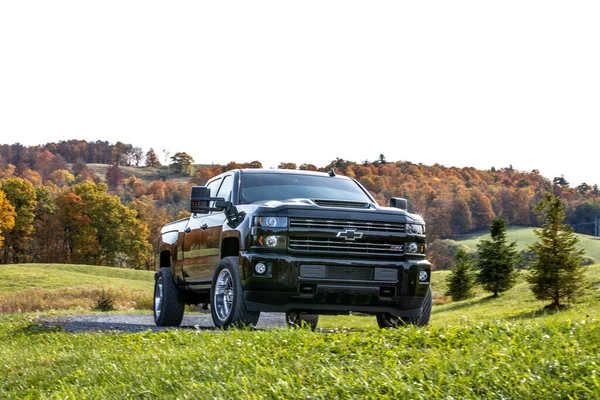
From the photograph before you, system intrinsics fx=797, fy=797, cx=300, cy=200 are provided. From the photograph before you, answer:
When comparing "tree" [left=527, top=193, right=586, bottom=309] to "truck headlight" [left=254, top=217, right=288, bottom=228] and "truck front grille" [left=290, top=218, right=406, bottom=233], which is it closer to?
"truck front grille" [left=290, top=218, right=406, bottom=233]

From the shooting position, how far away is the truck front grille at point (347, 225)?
9.55 metres

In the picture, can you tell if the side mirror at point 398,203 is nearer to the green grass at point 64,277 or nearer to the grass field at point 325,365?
the grass field at point 325,365

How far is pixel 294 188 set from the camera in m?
11.1

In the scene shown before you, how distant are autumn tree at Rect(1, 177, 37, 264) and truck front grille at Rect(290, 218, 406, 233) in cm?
8063

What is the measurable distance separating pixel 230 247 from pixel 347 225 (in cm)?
178

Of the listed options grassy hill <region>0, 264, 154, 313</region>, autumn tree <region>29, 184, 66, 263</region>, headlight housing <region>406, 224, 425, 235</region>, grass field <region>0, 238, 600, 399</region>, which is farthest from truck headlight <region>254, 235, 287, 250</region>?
autumn tree <region>29, 184, 66, 263</region>

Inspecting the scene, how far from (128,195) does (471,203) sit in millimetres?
70514

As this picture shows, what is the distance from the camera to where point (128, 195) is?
16750 cm

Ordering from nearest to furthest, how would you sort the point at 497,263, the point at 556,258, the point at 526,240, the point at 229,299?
the point at 229,299 → the point at 556,258 → the point at 497,263 → the point at 526,240

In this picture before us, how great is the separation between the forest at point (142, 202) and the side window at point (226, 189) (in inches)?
2010

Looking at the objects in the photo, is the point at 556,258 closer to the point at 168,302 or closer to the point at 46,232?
the point at 168,302

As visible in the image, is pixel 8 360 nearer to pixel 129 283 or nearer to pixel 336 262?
pixel 336 262

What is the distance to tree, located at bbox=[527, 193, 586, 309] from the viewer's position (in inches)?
1208

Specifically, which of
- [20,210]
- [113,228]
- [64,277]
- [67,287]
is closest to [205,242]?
[67,287]
